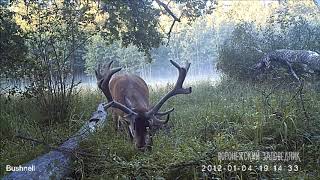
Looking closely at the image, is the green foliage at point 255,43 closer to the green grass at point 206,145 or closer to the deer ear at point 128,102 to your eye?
the green grass at point 206,145

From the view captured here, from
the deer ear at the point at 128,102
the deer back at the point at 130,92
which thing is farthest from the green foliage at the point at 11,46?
the deer ear at the point at 128,102

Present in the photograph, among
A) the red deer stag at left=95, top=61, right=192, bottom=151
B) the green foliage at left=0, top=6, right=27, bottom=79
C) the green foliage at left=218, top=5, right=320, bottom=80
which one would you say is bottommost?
the red deer stag at left=95, top=61, right=192, bottom=151

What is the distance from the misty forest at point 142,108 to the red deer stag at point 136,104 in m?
0.02

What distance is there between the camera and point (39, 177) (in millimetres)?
3945

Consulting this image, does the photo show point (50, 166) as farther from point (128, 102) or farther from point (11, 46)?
point (11, 46)

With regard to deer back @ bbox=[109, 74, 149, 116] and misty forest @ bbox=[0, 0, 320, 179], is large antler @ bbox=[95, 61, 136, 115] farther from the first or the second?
deer back @ bbox=[109, 74, 149, 116]

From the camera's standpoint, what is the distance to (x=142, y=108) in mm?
6121

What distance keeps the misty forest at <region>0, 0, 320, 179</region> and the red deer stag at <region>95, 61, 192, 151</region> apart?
0.06 ft

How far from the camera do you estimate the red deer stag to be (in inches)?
218

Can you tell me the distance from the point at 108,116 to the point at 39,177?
3.52 metres

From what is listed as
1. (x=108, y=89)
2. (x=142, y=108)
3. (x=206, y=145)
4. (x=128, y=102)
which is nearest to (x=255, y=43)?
(x=108, y=89)

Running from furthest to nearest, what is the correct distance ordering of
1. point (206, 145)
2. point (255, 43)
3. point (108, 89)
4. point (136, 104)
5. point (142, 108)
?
1. point (255, 43)
2. point (108, 89)
3. point (136, 104)
4. point (142, 108)
5. point (206, 145)

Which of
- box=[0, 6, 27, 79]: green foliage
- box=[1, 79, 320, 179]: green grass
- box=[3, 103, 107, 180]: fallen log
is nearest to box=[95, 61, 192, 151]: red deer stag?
box=[1, 79, 320, 179]: green grass

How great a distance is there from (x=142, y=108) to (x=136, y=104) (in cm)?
30
